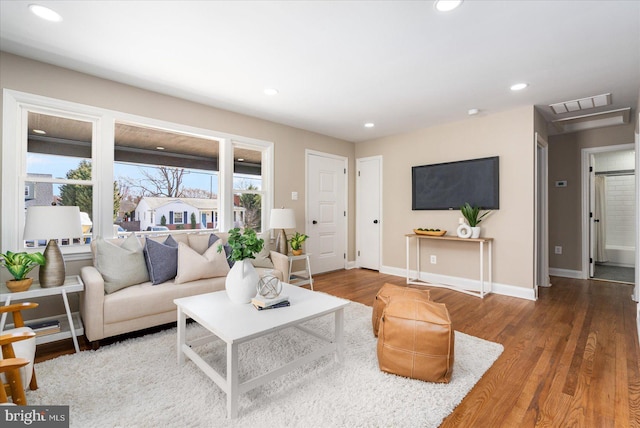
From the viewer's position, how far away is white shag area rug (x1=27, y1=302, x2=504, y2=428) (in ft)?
5.01

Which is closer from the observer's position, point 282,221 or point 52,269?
point 52,269

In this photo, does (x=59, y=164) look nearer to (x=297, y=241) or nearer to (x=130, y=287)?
(x=130, y=287)

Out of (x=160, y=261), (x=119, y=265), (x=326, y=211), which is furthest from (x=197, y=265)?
(x=326, y=211)

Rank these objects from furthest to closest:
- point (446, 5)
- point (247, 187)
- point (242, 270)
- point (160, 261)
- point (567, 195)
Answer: point (567, 195) → point (247, 187) → point (160, 261) → point (242, 270) → point (446, 5)

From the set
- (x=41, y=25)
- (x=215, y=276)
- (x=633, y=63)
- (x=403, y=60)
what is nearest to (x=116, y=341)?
(x=215, y=276)

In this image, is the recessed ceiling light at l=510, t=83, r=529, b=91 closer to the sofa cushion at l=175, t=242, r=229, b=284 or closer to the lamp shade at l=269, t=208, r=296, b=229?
the lamp shade at l=269, t=208, r=296, b=229

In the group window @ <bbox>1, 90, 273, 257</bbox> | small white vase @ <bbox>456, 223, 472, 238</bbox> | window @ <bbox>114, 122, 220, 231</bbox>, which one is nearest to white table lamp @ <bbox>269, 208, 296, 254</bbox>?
window @ <bbox>1, 90, 273, 257</bbox>

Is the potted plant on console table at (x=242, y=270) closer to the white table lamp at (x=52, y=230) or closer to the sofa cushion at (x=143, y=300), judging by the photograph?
the sofa cushion at (x=143, y=300)

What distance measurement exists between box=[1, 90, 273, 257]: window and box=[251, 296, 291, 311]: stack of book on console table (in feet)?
6.52

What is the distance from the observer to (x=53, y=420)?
1371mm

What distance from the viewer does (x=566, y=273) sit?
15.8ft

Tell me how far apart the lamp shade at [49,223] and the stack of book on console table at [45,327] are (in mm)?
718

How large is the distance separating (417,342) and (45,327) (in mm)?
2801

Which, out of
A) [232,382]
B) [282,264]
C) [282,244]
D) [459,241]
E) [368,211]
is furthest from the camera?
[368,211]
